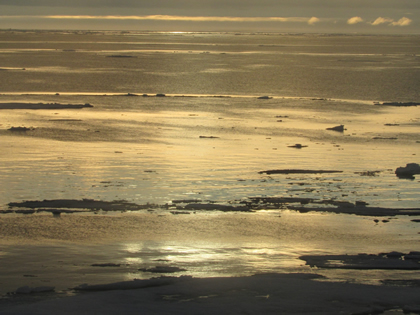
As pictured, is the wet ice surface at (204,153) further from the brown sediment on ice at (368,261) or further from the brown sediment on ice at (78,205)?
the brown sediment on ice at (368,261)

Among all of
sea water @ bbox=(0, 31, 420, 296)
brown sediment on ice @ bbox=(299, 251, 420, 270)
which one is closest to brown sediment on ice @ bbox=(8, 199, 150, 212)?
sea water @ bbox=(0, 31, 420, 296)

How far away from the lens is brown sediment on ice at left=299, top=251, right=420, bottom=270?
952cm

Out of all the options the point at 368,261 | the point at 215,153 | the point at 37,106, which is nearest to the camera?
the point at 368,261

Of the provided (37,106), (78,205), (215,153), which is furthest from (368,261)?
(37,106)

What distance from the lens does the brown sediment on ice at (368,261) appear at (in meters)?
9.52

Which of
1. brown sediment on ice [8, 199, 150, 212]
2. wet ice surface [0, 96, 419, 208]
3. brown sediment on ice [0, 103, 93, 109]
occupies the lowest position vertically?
brown sediment on ice [8, 199, 150, 212]

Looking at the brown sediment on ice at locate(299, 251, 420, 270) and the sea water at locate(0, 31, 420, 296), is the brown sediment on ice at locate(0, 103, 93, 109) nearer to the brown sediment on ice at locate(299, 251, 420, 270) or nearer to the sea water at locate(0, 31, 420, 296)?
the sea water at locate(0, 31, 420, 296)

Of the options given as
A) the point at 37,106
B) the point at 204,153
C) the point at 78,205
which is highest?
the point at 37,106

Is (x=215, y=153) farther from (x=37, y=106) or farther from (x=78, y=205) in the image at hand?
(x=37, y=106)

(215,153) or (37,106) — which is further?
(37,106)

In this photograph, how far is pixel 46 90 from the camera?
3903 cm

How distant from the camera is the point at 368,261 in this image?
32.1 feet

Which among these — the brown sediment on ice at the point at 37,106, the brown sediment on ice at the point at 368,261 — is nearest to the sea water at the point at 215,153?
the brown sediment on ice at the point at 368,261

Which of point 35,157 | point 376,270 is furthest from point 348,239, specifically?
point 35,157
